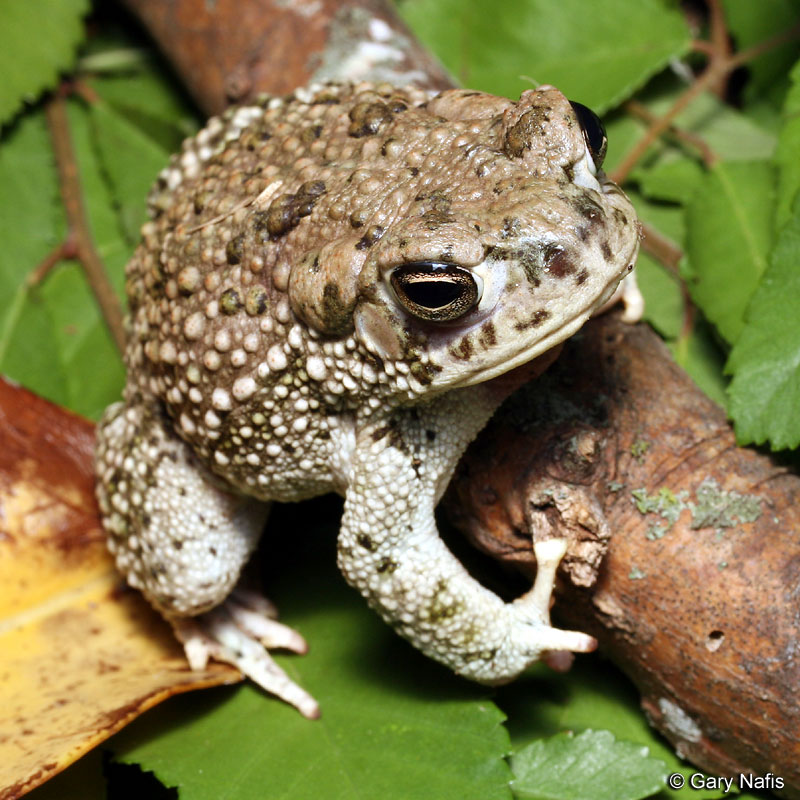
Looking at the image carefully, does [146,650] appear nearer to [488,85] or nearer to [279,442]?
[279,442]

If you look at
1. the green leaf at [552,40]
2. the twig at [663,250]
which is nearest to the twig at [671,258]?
the twig at [663,250]

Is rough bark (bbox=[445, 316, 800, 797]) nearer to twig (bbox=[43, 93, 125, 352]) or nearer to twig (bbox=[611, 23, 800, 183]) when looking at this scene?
twig (bbox=[611, 23, 800, 183])

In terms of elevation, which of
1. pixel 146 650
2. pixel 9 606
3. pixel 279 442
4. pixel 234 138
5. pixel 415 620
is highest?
pixel 234 138

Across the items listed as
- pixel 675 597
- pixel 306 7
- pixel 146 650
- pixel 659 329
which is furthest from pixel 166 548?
pixel 306 7

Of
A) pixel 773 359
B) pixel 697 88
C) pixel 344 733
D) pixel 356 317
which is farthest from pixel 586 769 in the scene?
pixel 697 88

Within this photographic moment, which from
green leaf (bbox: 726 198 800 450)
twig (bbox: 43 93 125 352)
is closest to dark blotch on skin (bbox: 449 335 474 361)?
green leaf (bbox: 726 198 800 450)

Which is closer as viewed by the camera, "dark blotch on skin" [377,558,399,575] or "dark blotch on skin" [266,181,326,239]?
"dark blotch on skin" [266,181,326,239]
